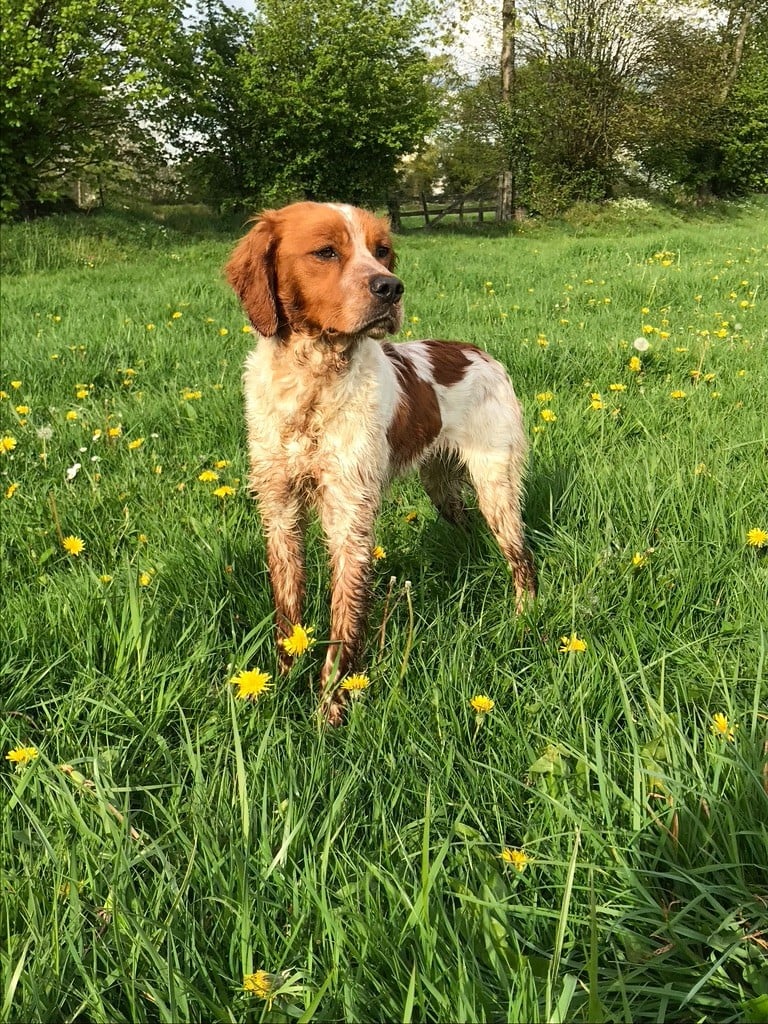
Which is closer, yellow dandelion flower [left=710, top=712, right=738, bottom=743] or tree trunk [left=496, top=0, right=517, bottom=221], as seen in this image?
yellow dandelion flower [left=710, top=712, right=738, bottom=743]

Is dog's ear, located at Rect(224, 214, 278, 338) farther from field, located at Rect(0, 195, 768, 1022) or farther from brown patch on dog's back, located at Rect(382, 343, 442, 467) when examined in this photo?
field, located at Rect(0, 195, 768, 1022)

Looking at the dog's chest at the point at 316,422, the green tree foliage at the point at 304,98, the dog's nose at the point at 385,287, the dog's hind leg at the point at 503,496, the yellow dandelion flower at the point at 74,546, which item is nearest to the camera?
the dog's nose at the point at 385,287

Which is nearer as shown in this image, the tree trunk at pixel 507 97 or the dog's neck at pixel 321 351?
the dog's neck at pixel 321 351

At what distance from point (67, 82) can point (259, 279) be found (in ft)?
48.7

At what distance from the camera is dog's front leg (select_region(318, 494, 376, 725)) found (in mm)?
2318

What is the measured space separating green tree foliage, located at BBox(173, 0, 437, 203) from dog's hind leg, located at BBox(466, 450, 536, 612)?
18.5 metres

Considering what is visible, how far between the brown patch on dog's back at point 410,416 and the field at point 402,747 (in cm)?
44

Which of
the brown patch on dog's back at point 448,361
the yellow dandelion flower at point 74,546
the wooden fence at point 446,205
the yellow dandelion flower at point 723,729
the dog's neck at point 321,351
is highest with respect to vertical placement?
the wooden fence at point 446,205

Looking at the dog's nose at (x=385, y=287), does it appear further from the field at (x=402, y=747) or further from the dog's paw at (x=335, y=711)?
the dog's paw at (x=335, y=711)

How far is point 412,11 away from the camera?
2052 cm

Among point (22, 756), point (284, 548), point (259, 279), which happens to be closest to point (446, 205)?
point (259, 279)

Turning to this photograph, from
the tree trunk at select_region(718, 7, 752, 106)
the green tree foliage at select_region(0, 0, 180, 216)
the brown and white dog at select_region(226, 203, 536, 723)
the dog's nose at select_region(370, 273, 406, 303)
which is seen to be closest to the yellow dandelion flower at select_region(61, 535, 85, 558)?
the brown and white dog at select_region(226, 203, 536, 723)

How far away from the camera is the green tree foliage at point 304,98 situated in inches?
738

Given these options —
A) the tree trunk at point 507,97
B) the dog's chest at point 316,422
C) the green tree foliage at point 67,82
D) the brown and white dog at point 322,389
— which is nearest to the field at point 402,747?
the brown and white dog at point 322,389
